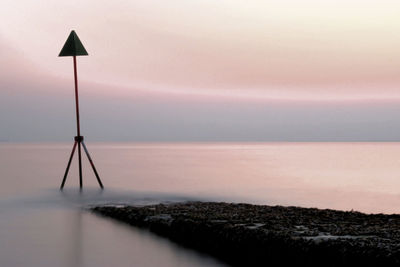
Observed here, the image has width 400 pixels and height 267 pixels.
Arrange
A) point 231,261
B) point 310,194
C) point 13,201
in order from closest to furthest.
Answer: point 231,261 < point 13,201 < point 310,194

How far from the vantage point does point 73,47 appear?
2177cm

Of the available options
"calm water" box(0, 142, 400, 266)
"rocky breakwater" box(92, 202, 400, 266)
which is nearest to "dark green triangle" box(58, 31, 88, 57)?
"calm water" box(0, 142, 400, 266)

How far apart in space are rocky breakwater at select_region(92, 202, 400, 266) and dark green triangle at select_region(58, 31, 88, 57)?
8307 mm

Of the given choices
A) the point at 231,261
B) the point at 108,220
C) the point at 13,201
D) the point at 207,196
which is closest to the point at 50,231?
the point at 108,220

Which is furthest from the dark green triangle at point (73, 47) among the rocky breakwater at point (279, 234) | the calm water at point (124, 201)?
the rocky breakwater at point (279, 234)

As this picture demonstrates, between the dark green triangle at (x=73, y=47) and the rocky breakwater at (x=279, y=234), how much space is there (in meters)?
8.31

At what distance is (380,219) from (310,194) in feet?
64.1

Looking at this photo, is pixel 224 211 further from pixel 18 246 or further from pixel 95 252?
pixel 18 246

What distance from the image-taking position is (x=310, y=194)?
109 ft

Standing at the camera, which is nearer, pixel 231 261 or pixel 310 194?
pixel 231 261

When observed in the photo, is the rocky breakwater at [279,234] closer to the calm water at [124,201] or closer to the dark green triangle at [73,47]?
the calm water at [124,201]

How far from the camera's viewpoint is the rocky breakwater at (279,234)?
30.8ft

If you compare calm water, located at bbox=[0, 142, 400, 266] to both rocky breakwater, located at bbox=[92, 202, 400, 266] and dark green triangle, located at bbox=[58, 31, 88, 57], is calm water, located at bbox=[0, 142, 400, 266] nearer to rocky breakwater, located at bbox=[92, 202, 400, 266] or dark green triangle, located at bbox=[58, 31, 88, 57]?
rocky breakwater, located at bbox=[92, 202, 400, 266]

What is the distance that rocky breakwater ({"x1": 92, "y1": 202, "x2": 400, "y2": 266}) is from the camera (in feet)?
30.8
